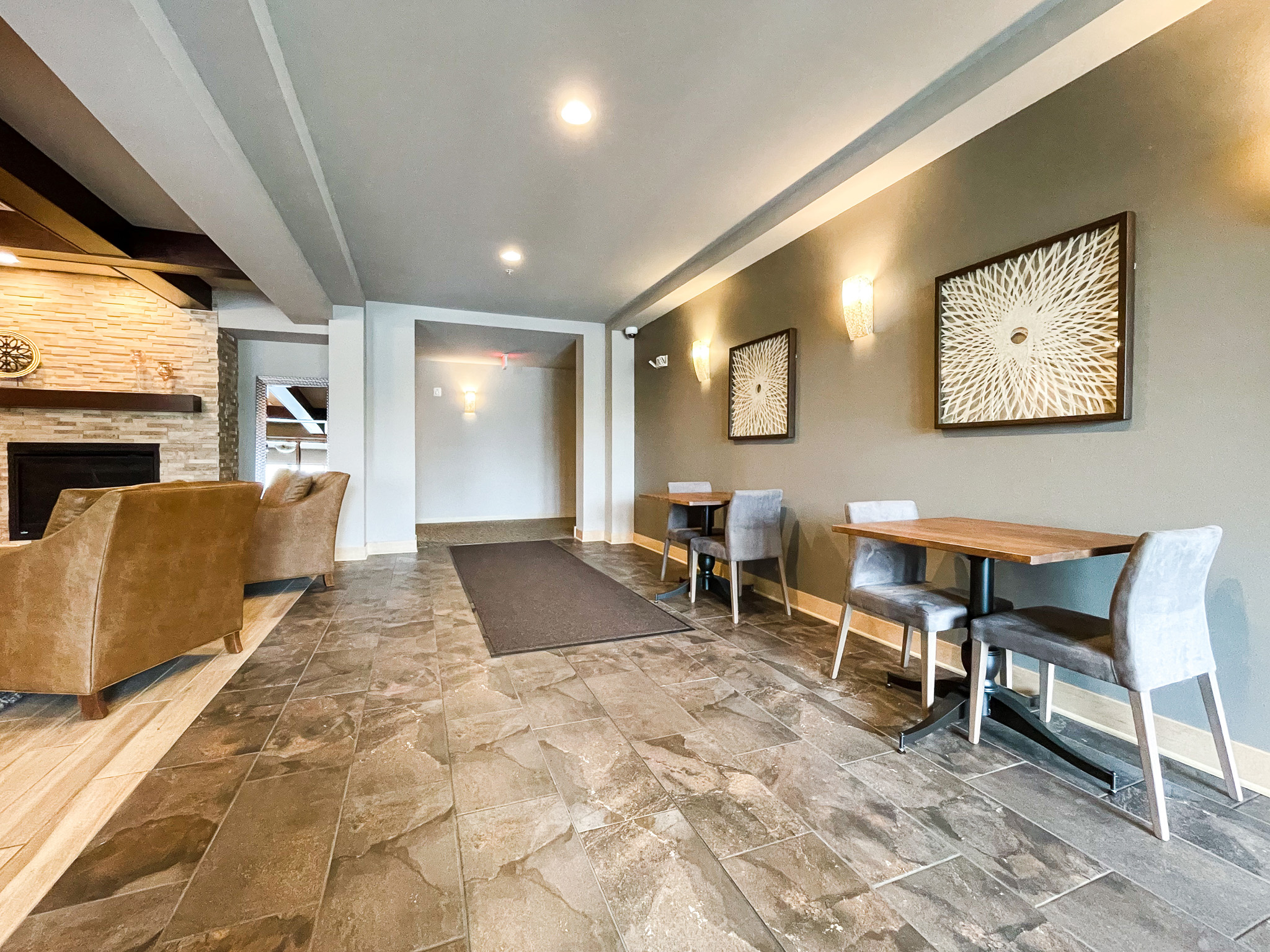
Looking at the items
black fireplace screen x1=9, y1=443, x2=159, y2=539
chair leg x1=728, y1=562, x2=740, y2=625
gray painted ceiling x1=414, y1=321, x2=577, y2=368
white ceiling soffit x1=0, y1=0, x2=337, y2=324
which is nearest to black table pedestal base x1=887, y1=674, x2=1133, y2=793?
chair leg x1=728, y1=562, x2=740, y2=625

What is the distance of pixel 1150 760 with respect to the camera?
1.40m

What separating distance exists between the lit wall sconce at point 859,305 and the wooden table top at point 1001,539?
48.2 inches

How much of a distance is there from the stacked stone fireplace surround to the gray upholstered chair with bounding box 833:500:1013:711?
5979 millimetres

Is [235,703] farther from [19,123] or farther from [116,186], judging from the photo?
[116,186]

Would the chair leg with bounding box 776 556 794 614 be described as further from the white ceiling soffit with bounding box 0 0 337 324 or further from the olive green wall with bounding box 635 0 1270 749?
the white ceiling soffit with bounding box 0 0 337 324

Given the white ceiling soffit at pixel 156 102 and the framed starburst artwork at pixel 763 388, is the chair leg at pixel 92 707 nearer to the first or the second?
the white ceiling soffit at pixel 156 102

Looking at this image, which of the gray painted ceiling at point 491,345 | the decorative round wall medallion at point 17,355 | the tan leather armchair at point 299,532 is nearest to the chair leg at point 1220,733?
the tan leather armchair at point 299,532

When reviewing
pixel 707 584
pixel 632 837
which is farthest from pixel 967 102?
pixel 707 584

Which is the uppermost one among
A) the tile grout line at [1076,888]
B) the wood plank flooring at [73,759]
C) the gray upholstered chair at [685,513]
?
the gray upholstered chair at [685,513]

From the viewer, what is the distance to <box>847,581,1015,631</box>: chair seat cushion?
1.88 m

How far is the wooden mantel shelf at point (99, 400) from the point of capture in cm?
464

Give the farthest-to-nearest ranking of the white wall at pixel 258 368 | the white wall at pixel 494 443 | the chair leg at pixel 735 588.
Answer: the white wall at pixel 494 443 < the white wall at pixel 258 368 < the chair leg at pixel 735 588

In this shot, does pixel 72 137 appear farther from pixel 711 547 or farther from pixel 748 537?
pixel 748 537

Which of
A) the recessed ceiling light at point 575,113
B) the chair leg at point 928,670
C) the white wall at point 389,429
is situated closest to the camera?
the chair leg at point 928,670
